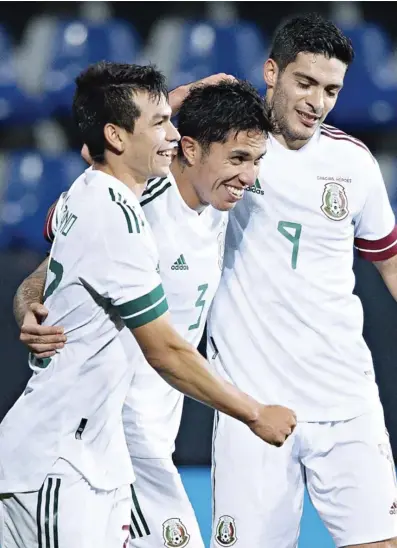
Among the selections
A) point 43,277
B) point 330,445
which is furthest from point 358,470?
point 43,277

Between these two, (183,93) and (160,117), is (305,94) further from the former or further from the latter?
(160,117)

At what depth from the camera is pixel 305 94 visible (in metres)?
3.66

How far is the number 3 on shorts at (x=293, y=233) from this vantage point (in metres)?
3.66

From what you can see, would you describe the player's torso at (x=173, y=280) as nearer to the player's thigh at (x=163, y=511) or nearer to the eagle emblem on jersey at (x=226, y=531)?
the player's thigh at (x=163, y=511)

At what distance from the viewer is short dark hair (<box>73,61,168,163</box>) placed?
2840 mm

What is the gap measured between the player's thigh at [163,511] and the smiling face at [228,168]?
84 centimetres

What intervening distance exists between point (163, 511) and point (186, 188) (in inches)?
39.9

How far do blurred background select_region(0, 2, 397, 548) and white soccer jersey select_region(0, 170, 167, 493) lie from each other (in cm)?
426

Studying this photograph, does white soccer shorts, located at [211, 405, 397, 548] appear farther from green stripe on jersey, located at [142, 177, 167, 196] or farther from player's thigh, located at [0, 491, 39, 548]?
player's thigh, located at [0, 491, 39, 548]

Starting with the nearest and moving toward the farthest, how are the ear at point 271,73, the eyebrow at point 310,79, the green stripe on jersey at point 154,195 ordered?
the green stripe on jersey at point 154,195
the eyebrow at point 310,79
the ear at point 271,73

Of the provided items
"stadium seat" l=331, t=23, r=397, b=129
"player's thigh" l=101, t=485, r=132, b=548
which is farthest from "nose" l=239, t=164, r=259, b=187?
"stadium seat" l=331, t=23, r=397, b=129

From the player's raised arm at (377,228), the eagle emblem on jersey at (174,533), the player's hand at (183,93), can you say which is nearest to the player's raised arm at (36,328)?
the player's hand at (183,93)

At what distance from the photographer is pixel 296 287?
12.0 ft

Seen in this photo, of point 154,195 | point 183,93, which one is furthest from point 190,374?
point 183,93
